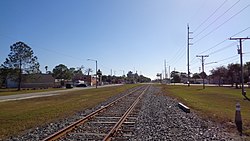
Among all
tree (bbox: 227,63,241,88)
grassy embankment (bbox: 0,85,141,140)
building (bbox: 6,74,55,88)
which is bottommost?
grassy embankment (bbox: 0,85,141,140)

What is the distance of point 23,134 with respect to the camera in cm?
1109

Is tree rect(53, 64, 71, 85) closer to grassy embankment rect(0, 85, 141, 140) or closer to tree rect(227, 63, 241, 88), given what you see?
tree rect(227, 63, 241, 88)

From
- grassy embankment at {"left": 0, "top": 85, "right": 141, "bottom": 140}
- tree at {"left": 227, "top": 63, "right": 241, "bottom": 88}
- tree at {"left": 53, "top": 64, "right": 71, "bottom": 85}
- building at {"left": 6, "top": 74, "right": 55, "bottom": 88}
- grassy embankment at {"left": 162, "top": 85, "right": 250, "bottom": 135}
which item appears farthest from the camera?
tree at {"left": 53, "top": 64, "right": 71, "bottom": 85}

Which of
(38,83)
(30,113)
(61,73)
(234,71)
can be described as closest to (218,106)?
(30,113)

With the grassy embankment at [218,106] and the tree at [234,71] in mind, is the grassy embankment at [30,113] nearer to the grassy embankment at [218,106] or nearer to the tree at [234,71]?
the grassy embankment at [218,106]

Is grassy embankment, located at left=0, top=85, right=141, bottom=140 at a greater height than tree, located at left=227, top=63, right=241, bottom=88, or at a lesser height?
lesser

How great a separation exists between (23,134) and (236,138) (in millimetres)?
8146

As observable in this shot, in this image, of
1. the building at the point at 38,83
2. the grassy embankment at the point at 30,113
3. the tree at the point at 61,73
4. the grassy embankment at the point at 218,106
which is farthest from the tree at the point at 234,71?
the tree at the point at 61,73

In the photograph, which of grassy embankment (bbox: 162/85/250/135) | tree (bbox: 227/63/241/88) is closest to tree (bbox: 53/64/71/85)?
tree (bbox: 227/63/241/88)

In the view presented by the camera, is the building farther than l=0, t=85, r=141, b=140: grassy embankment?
Yes

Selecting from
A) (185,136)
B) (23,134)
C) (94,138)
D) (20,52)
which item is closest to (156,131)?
(185,136)

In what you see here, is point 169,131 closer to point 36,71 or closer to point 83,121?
point 83,121

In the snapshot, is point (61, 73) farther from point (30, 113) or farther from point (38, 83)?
point (30, 113)

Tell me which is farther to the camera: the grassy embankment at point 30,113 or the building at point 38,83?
the building at point 38,83
